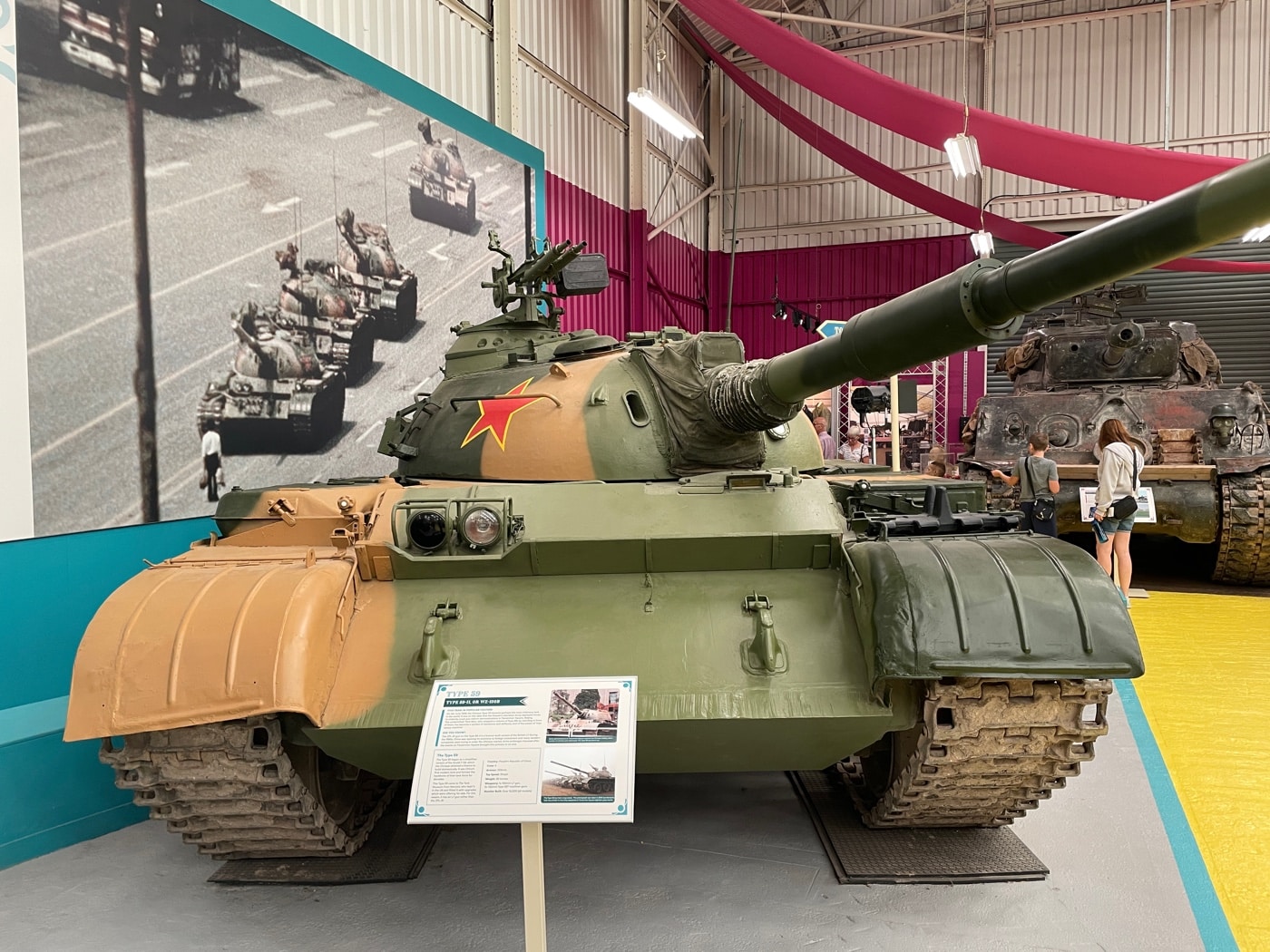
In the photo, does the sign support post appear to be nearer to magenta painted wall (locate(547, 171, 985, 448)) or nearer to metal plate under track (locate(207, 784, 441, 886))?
metal plate under track (locate(207, 784, 441, 886))

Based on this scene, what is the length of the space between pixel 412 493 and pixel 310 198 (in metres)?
5.07

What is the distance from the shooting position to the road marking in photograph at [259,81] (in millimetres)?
7465

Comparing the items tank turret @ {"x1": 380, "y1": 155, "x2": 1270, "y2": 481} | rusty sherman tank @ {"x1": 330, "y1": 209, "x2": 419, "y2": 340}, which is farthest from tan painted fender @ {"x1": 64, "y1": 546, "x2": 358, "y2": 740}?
rusty sherman tank @ {"x1": 330, "y1": 209, "x2": 419, "y2": 340}

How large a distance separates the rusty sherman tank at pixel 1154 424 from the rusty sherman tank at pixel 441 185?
711cm

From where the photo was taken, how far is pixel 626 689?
3.29 metres

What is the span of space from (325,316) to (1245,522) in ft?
32.8

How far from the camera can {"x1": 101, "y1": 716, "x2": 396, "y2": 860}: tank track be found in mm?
3605

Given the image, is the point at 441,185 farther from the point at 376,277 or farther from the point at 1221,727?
the point at 1221,727

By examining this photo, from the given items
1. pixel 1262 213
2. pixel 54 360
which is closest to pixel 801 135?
pixel 54 360

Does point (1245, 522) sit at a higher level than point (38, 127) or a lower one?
lower

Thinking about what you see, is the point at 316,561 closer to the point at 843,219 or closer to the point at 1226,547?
the point at 1226,547

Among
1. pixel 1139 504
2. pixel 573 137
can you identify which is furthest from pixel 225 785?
pixel 573 137

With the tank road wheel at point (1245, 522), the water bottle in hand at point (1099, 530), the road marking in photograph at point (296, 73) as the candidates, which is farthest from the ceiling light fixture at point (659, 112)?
the tank road wheel at point (1245, 522)

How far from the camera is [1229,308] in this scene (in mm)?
18844
